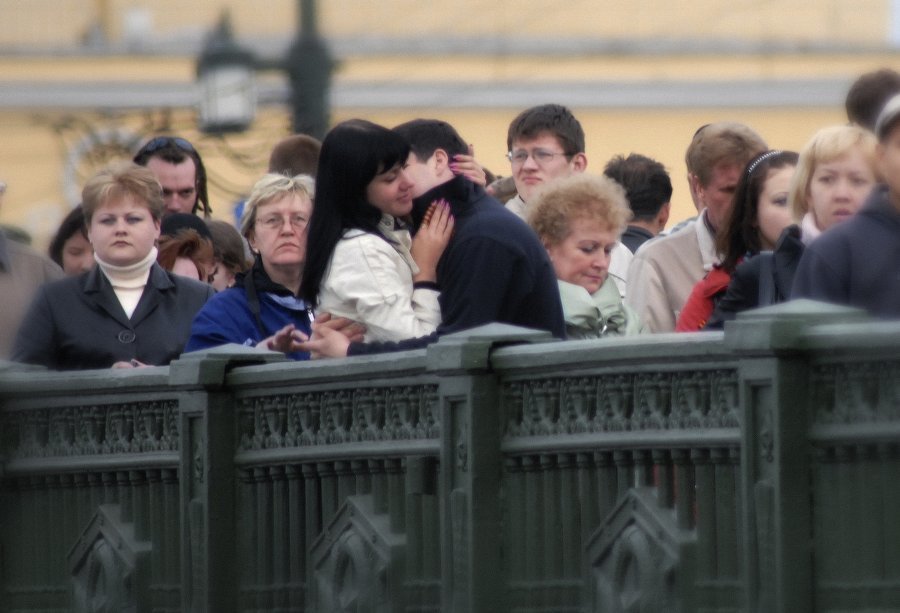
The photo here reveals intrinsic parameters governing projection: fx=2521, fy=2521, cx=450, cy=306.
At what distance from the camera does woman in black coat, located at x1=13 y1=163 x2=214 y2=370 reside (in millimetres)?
8617

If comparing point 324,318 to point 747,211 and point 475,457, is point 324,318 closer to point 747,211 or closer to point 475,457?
point 475,457

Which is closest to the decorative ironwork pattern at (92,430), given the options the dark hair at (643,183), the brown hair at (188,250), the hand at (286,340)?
the hand at (286,340)

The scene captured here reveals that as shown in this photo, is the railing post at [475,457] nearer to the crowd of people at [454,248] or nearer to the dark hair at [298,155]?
the crowd of people at [454,248]

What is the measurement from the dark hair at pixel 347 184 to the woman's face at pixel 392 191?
0.05 feet

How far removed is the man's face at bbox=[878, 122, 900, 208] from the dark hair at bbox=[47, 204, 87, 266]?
4817 mm

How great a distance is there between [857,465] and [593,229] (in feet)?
9.31

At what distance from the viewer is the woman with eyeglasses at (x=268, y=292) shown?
817 cm

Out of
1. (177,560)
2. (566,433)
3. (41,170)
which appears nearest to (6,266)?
(177,560)

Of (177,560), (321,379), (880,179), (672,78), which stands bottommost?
(177,560)

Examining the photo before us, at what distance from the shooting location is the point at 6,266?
9430 mm

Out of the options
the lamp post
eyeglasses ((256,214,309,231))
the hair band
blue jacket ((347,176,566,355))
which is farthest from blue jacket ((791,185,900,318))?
the lamp post

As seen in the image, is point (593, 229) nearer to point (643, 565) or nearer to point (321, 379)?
point (321, 379)

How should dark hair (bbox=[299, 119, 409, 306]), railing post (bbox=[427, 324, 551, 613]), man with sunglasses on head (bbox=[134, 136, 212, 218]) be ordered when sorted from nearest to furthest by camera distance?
railing post (bbox=[427, 324, 551, 613]) → dark hair (bbox=[299, 119, 409, 306]) → man with sunglasses on head (bbox=[134, 136, 212, 218])

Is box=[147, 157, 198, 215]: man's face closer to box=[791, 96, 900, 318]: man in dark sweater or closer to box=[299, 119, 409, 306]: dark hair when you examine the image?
box=[299, 119, 409, 306]: dark hair
